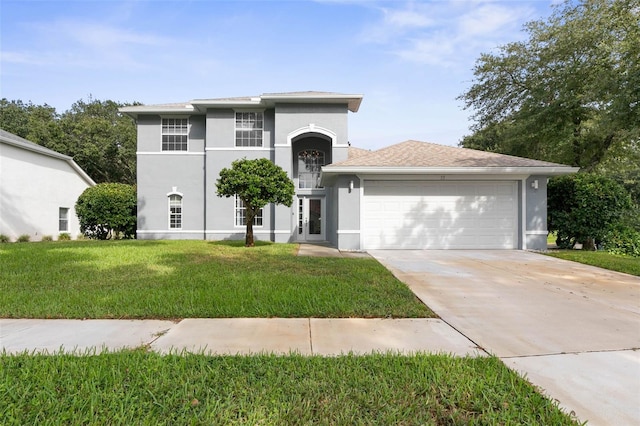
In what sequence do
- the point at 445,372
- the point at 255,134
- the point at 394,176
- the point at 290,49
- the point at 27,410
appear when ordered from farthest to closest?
the point at 255,134
the point at 394,176
the point at 290,49
the point at 445,372
the point at 27,410

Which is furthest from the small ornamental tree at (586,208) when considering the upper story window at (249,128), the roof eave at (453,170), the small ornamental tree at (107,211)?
the small ornamental tree at (107,211)

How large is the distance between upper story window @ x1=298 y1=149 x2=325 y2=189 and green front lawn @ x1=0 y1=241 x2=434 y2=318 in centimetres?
737

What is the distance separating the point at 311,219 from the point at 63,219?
566 inches

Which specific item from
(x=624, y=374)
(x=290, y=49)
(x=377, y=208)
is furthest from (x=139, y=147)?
(x=624, y=374)

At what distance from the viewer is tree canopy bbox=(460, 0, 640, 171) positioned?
1317 centimetres

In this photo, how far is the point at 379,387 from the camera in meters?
2.42

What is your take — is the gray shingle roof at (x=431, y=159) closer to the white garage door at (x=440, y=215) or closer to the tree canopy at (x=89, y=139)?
the white garage door at (x=440, y=215)

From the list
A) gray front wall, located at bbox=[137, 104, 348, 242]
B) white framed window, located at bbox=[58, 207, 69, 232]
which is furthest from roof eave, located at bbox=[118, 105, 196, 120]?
white framed window, located at bbox=[58, 207, 69, 232]

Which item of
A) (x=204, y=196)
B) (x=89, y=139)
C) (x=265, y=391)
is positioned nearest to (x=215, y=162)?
(x=204, y=196)

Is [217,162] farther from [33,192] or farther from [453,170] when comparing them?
[453,170]

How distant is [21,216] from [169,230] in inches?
283

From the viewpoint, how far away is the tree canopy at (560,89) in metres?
13.2

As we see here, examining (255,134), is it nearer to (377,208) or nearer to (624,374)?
(377,208)

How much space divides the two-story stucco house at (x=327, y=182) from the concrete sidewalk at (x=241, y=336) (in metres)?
7.21
